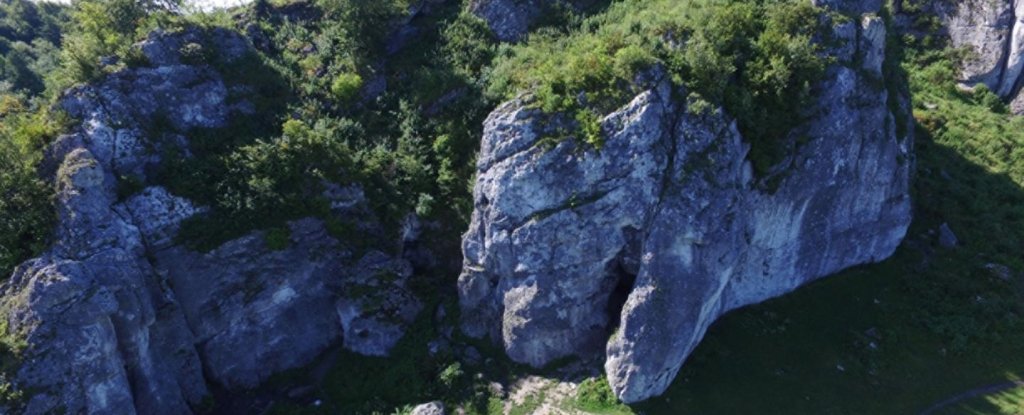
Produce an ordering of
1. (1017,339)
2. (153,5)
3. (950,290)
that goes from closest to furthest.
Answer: (1017,339), (950,290), (153,5)

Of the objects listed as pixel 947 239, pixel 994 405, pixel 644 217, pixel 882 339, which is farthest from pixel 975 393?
pixel 644 217

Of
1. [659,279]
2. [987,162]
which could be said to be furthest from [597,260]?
[987,162]

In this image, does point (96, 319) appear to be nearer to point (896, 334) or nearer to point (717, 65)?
point (717, 65)

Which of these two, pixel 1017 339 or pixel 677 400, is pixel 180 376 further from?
pixel 1017 339

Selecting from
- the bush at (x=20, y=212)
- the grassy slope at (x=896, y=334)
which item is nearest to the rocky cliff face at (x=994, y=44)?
the grassy slope at (x=896, y=334)

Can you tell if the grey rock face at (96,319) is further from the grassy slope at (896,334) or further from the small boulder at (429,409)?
the grassy slope at (896,334)

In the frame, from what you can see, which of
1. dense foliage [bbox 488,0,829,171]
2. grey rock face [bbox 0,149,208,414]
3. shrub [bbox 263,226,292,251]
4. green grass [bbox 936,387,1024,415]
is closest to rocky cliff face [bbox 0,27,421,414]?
grey rock face [bbox 0,149,208,414]
